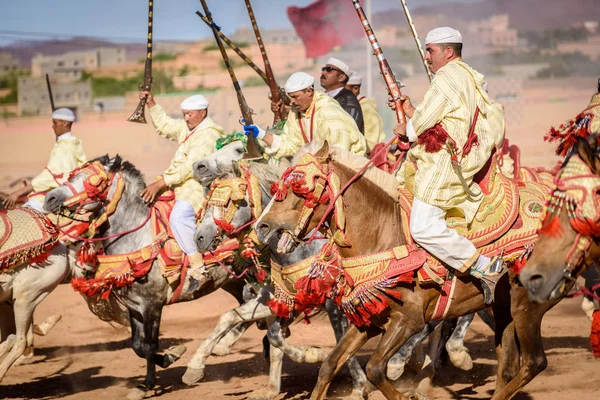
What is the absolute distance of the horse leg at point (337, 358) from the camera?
653 centimetres

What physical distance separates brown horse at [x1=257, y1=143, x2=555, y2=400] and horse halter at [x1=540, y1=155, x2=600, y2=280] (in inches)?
70.8

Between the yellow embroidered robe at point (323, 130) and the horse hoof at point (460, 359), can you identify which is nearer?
the yellow embroidered robe at point (323, 130)

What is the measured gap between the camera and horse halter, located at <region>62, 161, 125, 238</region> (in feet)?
28.1

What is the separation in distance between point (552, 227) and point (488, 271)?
5.28ft

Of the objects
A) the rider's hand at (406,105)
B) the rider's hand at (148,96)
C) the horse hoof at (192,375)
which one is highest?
the rider's hand at (148,96)

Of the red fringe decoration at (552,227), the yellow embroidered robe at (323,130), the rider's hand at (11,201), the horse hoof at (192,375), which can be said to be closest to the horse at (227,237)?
the horse hoof at (192,375)

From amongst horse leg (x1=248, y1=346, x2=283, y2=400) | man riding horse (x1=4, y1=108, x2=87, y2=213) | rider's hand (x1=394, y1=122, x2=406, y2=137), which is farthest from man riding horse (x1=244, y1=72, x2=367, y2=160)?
man riding horse (x1=4, y1=108, x2=87, y2=213)

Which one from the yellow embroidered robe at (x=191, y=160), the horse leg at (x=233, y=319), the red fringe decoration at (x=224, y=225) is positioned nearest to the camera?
the red fringe decoration at (x=224, y=225)

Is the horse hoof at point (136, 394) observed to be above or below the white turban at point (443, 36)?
below

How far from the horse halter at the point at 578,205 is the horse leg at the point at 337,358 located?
7.34ft

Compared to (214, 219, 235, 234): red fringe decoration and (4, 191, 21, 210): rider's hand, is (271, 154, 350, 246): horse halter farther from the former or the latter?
(4, 191, 21, 210): rider's hand

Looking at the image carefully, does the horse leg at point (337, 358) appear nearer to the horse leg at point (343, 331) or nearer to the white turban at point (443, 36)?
the horse leg at point (343, 331)

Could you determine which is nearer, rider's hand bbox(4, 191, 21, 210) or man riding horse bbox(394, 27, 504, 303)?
man riding horse bbox(394, 27, 504, 303)

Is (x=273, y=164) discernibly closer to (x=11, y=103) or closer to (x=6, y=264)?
(x=6, y=264)
